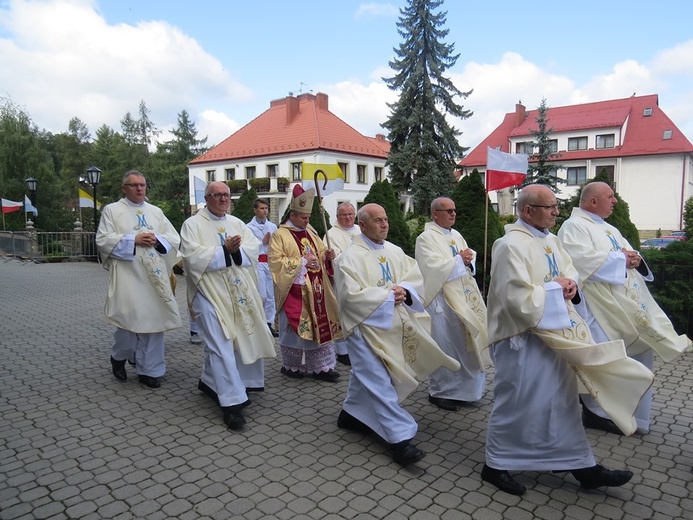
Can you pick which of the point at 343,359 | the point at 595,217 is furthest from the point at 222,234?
the point at 595,217

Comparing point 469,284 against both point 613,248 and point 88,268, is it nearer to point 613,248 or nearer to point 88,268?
point 613,248

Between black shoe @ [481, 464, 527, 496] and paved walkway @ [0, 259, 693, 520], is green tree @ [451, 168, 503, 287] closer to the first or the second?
paved walkway @ [0, 259, 693, 520]

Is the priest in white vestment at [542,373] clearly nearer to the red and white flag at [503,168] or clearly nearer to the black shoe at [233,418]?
the black shoe at [233,418]

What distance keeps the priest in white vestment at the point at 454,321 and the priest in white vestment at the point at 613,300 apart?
99 cm

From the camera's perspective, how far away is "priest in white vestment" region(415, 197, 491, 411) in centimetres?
518

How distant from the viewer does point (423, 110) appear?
86.5 feet

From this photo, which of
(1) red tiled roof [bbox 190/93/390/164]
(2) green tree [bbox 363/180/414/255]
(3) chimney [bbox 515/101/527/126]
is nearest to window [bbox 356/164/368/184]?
(1) red tiled roof [bbox 190/93/390/164]

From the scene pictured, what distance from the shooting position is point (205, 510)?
10.9 feet

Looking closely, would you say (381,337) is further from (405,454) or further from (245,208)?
(245,208)

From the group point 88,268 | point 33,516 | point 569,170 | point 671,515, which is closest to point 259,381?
point 33,516

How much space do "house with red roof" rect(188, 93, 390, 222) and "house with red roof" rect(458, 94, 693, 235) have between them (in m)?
7.95

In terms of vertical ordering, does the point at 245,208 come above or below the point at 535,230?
above

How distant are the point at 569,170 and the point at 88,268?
33211 millimetres

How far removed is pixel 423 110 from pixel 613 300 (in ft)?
75.7
